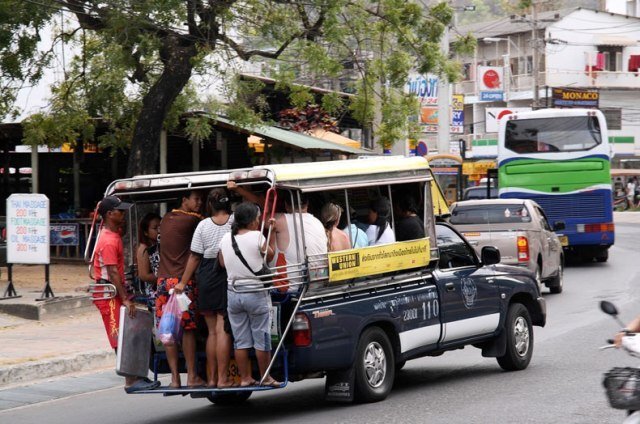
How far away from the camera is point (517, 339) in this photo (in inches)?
468

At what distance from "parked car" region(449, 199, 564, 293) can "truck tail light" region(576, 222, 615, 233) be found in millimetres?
5974

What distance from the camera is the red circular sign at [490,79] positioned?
2211 inches

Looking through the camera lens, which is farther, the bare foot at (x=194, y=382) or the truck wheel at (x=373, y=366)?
the truck wheel at (x=373, y=366)

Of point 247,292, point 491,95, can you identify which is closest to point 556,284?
point 247,292

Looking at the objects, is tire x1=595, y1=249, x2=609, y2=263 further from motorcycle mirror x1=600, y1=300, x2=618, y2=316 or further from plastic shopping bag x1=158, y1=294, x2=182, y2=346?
motorcycle mirror x1=600, y1=300, x2=618, y2=316

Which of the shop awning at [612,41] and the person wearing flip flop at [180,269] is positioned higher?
the shop awning at [612,41]

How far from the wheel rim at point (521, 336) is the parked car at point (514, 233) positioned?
6932 millimetres

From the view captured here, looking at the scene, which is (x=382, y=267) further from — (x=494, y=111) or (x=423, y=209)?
(x=494, y=111)

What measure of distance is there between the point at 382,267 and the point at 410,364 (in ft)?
10.5

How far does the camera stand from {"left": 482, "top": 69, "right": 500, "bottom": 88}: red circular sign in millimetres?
56156

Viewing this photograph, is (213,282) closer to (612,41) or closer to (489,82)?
(489,82)

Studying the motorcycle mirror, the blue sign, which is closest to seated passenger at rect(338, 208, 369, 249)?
the motorcycle mirror

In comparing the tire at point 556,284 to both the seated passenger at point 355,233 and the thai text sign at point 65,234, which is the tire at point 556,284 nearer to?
the thai text sign at point 65,234

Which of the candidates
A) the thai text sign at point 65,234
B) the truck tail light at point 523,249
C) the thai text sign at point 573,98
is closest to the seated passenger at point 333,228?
the truck tail light at point 523,249
